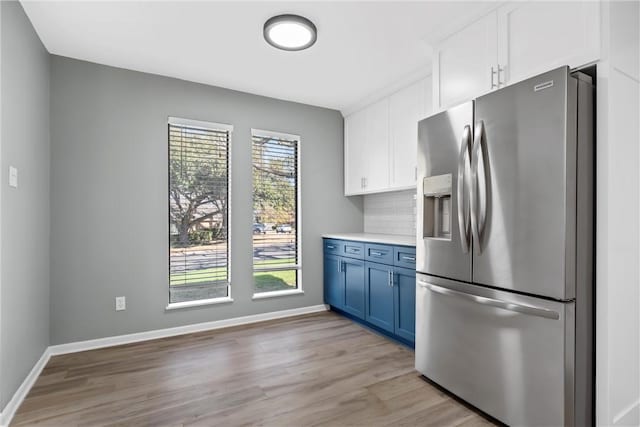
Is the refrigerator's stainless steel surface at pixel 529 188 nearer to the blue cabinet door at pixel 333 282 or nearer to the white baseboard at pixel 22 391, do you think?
the blue cabinet door at pixel 333 282

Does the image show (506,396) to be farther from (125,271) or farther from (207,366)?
(125,271)

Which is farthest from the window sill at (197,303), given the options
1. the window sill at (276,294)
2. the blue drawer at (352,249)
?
the blue drawer at (352,249)

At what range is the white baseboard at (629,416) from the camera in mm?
1775

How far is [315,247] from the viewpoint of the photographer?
423 centimetres

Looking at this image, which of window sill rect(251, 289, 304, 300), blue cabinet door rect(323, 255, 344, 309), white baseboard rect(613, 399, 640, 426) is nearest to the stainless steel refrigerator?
white baseboard rect(613, 399, 640, 426)

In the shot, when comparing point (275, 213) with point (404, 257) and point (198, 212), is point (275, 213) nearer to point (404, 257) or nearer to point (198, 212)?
point (198, 212)

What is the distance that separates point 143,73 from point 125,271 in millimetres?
1845

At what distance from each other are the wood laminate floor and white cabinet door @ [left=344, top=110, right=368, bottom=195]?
1786 millimetres

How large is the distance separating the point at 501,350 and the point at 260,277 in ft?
8.58

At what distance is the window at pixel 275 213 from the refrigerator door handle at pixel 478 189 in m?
2.41

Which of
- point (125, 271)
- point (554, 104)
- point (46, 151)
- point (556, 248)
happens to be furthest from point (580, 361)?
A: point (46, 151)

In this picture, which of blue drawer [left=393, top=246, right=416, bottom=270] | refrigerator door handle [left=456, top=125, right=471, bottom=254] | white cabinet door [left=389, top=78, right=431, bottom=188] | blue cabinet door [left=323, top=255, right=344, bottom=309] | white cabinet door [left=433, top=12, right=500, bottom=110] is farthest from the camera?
blue cabinet door [left=323, top=255, right=344, bottom=309]

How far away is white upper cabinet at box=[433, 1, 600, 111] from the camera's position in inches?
68.7

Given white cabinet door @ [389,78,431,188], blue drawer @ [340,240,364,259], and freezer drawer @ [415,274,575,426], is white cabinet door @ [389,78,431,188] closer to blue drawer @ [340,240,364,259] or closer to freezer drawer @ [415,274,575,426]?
blue drawer @ [340,240,364,259]
